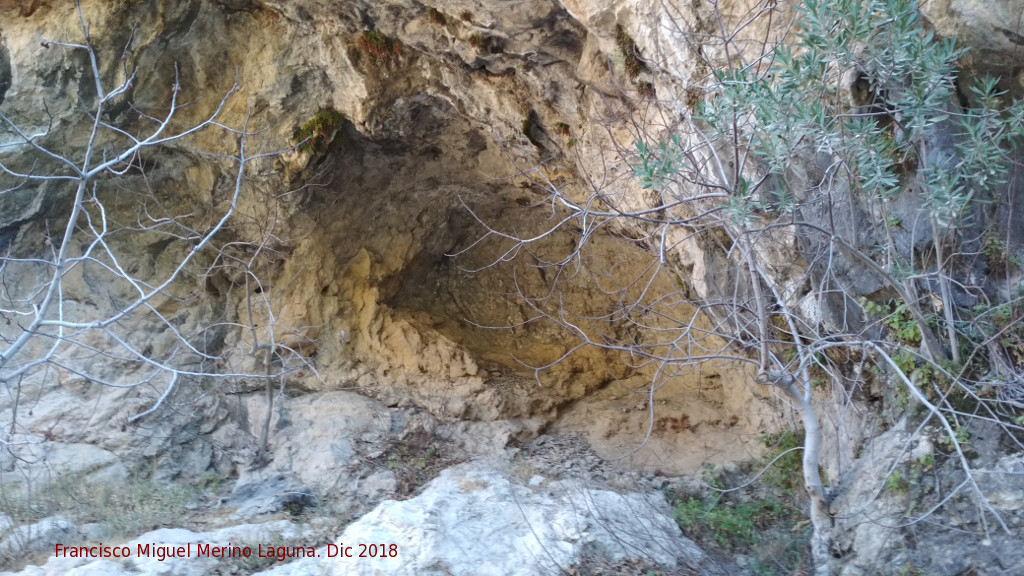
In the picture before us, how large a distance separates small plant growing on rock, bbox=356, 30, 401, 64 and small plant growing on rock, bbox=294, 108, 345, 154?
0.59m

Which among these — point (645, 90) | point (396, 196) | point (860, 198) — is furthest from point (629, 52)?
point (396, 196)

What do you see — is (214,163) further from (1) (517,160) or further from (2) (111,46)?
(1) (517,160)

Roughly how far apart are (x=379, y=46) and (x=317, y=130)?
85cm

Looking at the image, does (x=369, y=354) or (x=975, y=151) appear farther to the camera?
(x=369, y=354)

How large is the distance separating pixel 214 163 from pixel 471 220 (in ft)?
7.99

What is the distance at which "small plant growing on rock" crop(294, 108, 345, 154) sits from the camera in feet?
18.9

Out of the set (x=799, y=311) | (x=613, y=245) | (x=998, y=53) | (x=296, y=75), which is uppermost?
(x=296, y=75)

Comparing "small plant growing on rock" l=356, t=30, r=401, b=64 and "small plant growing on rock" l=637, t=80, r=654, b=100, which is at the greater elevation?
"small plant growing on rock" l=356, t=30, r=401, b=64

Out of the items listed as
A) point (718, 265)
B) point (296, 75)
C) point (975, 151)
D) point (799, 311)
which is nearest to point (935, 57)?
point (975, 151)

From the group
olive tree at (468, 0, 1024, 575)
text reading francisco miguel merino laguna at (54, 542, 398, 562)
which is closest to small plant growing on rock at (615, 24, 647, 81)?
olive tree at (468, 0, 1024, 575)

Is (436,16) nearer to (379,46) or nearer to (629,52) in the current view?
(379,46)

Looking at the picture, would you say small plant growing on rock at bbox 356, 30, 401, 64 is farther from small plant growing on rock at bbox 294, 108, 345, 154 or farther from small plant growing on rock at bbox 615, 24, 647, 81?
small plant growing on rock at bbox 615, 24, 647, 81

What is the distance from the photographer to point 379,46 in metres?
5.39

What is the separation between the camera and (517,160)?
596 centimetres
